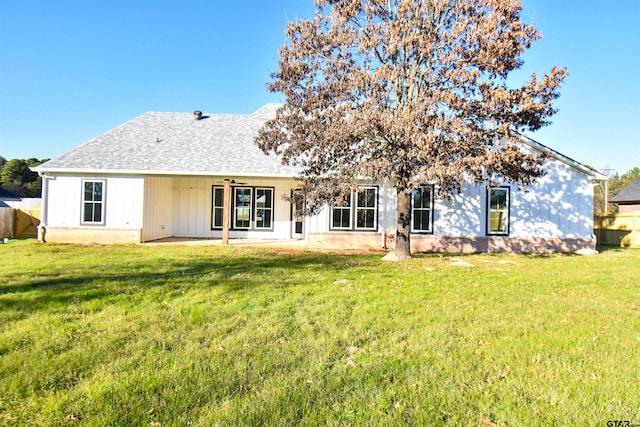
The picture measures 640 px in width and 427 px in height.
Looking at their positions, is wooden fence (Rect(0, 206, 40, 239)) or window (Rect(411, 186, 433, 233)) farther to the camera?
wooden fence (Rect(0, 206, 40, 239))

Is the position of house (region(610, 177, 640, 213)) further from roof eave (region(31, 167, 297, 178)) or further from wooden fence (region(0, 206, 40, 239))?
wooden fence (region(0, 206, 40, 239))

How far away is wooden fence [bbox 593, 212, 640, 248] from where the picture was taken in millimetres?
16094

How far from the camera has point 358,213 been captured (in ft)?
44.9

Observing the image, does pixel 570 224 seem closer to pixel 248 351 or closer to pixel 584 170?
pixel 584 170

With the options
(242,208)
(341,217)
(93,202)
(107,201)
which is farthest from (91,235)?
(341,217)

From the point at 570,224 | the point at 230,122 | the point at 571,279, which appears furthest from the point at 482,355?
the point at 230,122

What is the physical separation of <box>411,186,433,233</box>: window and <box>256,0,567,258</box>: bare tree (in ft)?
11.4

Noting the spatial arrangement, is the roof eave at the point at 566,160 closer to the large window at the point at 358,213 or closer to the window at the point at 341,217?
the large window at the point at 358,213

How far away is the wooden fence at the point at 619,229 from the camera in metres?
16.1

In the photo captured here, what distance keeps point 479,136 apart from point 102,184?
A: 12523 millimetres

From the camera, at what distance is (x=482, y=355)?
3.78 meters

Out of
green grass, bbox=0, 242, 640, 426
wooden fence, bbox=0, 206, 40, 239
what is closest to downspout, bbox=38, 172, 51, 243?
wooden fence, bbox=0, 206, 40, 239

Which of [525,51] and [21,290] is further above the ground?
[525,51]

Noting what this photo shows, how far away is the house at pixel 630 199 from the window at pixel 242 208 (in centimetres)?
2872
